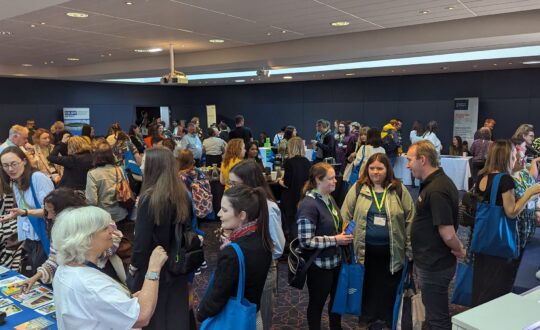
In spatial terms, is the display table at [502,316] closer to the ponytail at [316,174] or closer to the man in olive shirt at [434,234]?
the man in olive shirt at [434,234]

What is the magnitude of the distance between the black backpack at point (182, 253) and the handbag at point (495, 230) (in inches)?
84.4

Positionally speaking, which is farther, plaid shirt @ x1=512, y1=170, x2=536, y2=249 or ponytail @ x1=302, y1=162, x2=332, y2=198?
plaid shirt @ x1=512, y1=170, x2=536, y2=249

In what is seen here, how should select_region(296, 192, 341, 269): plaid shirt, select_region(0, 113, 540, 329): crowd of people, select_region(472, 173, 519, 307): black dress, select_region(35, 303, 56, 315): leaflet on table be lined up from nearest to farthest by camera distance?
1. select_region(0, 113, 540, 329): crowd of people
2. select_region(35, 303, 56, 315): leaflet on table
3. select_region(296, 192, 341, 269): plaid shirt
4. select_region(472, 173, 519, 307): black dress

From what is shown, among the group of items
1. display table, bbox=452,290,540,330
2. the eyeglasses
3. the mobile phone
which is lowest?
the mobile phone

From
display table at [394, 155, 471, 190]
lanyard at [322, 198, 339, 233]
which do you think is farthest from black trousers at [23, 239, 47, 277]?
display table at [394, 155, 471, 190]

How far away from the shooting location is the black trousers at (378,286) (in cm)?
269

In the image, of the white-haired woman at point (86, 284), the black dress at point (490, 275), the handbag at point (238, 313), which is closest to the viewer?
the white-haired woman at point (86, 284)

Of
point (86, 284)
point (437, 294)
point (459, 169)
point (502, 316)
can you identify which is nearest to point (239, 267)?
point (86, 284)

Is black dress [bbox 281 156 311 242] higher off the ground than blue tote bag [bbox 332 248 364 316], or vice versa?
black dress [bbox 281 156 311 242]

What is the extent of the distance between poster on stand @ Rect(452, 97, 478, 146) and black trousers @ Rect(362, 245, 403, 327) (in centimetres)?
979

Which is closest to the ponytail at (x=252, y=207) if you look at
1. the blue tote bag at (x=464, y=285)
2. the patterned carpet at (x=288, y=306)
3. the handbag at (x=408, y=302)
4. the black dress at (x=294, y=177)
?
the handbag at (x=408, y=302)

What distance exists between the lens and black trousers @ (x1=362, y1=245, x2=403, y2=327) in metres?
2.69

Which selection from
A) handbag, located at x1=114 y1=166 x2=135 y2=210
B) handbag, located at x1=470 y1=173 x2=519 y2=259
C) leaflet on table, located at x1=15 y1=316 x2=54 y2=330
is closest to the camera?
leaflet on table, located at x1=15 y1=316 x2=54 y2=330

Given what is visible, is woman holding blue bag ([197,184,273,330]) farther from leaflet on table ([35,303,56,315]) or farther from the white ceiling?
the white ceiling
